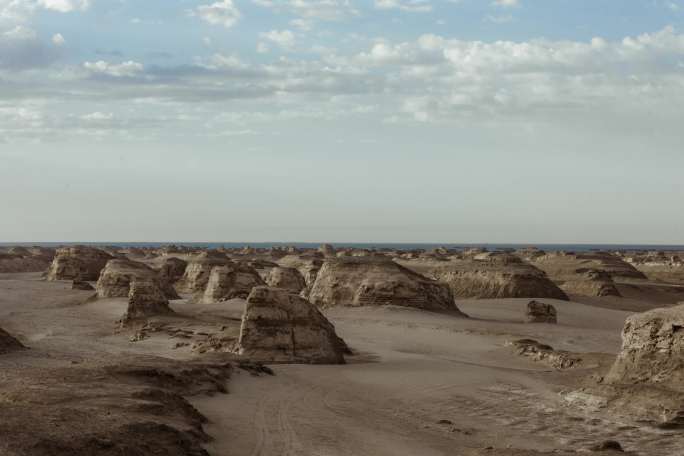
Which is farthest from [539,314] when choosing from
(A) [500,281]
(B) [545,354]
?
(B) [545,354]

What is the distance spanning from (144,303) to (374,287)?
33.0ft

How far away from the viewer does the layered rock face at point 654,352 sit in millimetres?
13914

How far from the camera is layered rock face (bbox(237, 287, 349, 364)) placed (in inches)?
747

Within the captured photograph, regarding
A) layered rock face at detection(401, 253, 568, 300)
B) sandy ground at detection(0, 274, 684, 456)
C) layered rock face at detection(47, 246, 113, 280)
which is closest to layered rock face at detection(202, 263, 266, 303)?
sandy ground at detection(0, 274, 684, 456)

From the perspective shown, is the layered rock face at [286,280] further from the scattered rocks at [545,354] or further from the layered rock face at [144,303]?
the scattered rocks at [545,354]

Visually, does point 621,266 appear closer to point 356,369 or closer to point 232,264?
point 232,264

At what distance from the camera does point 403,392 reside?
15.9 meters

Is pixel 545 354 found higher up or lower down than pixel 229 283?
lower down

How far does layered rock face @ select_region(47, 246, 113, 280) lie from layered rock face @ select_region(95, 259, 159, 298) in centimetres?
1945

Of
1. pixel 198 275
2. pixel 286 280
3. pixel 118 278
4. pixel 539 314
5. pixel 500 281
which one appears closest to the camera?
pixel 539 314

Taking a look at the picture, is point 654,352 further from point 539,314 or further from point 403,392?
point 539,314

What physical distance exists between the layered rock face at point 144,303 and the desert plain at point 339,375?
0.08 metres

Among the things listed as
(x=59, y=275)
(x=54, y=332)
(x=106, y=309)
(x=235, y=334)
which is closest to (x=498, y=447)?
(x=235, y=334)

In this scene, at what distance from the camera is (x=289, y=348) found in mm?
19078
